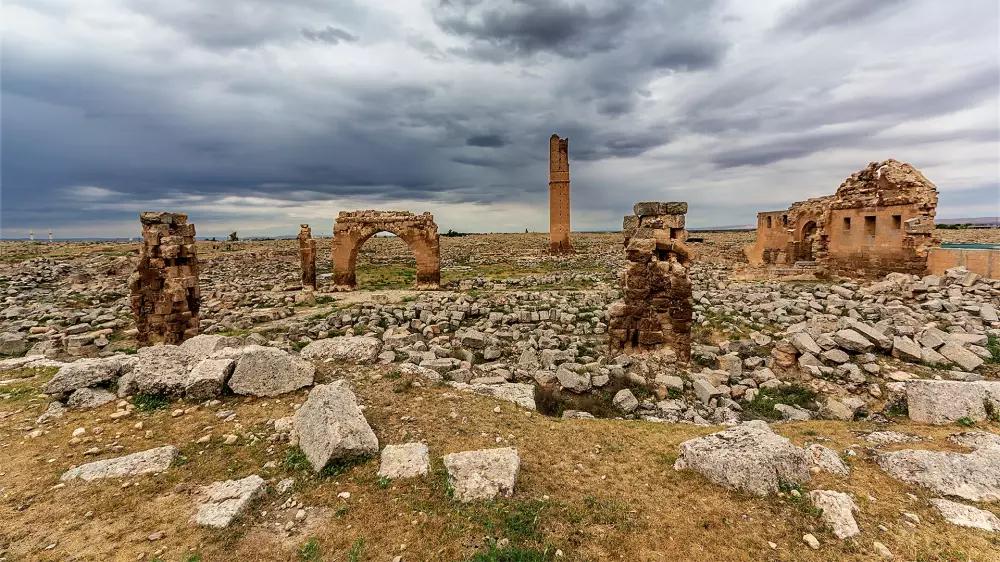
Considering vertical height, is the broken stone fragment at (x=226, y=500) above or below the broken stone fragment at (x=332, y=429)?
below

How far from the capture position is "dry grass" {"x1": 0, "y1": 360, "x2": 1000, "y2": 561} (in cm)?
353

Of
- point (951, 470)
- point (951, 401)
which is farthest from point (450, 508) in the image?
point (951, 401)

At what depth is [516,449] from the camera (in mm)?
5023

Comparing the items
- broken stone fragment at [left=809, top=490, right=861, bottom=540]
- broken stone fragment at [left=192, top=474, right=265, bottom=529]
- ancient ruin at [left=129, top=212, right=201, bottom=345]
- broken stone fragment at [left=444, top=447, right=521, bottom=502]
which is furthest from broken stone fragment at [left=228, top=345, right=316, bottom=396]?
broken stone fragment at [left=809, top=490, right=861, bottom=540]

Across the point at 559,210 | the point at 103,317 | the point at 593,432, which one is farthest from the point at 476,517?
the point at 559,210

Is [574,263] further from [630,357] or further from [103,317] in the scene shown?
[103,317]

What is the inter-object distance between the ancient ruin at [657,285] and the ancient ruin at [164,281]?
11.3 m

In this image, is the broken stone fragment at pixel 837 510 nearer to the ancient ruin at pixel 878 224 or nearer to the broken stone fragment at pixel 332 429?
the broken stone fragment at pixel 332 429

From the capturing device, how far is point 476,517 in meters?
3.90

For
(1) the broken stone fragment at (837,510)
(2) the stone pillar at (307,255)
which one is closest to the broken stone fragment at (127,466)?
(1) the broken stone fragment at (837,510)

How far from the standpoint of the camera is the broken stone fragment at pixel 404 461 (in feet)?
15.0

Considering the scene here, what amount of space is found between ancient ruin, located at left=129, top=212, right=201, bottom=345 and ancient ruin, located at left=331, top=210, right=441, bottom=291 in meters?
9.19

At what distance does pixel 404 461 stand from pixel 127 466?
2.92 metres

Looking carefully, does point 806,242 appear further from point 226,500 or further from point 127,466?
point 127,466
